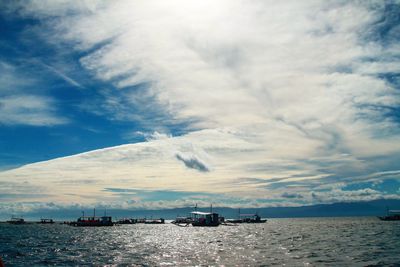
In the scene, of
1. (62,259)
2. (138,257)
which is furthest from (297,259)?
(62,259)

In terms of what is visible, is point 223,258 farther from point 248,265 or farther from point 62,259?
point 62,259

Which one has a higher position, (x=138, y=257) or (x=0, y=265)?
(x=0, y=265)

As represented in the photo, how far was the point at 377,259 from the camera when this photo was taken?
50.7 metres

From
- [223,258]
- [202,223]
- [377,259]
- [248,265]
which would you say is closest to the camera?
[248,265]

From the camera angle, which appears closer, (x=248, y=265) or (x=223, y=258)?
(x=248, y=265)

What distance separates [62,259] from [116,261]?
33.6ft

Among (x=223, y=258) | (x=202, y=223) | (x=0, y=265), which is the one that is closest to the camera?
(x=0, y=265)

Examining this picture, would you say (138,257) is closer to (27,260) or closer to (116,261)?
(116,261)

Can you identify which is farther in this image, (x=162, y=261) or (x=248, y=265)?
(x=162, y=261)

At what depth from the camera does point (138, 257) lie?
57531mm

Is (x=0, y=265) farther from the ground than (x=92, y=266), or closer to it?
farther from the ground

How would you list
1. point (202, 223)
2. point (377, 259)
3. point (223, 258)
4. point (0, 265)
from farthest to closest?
point (202, 223), point (223, 258), point (377, 259), point (0, 265)

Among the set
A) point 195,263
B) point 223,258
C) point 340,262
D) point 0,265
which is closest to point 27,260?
point 195,263

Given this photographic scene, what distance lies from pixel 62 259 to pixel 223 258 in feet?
81.1
